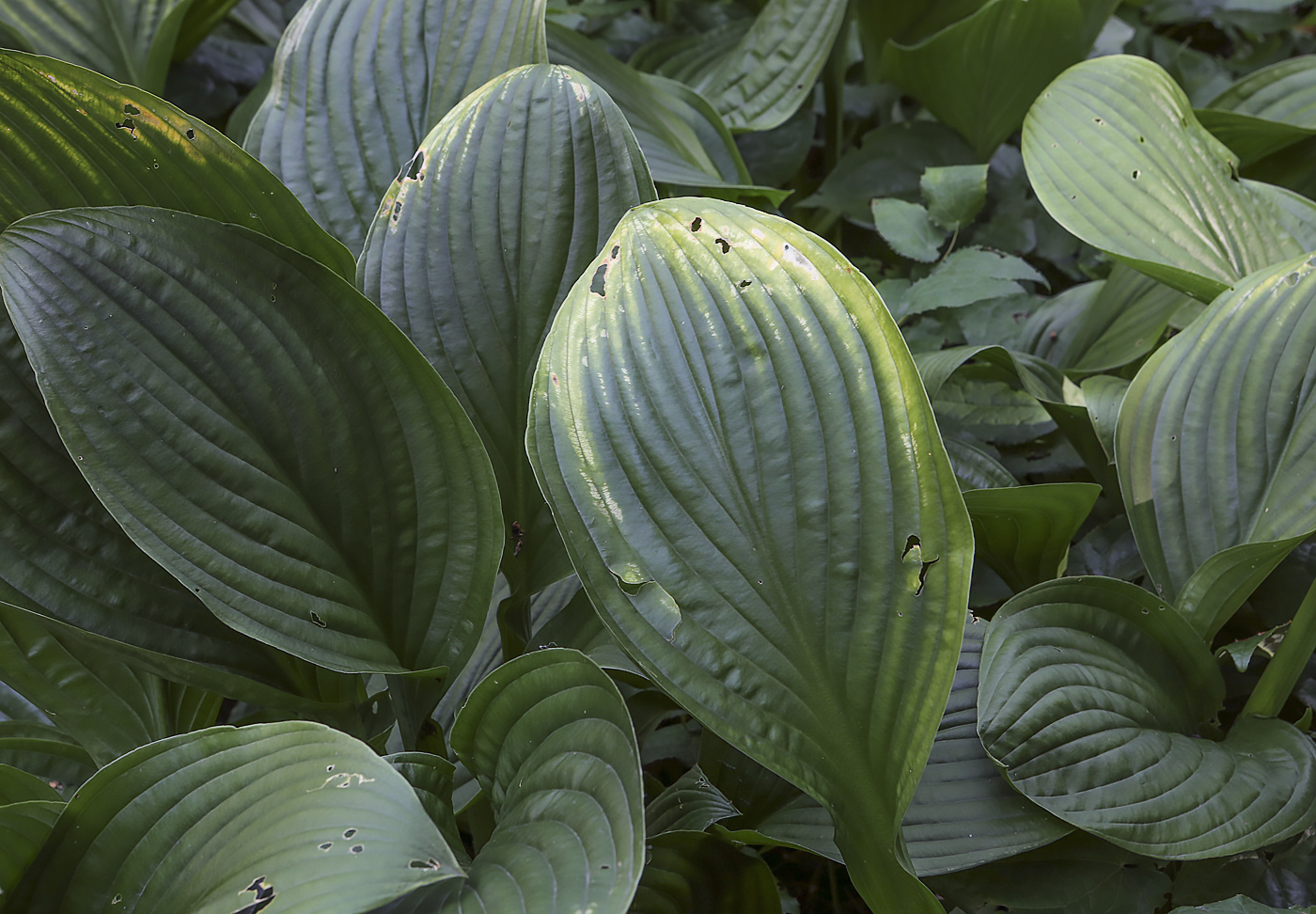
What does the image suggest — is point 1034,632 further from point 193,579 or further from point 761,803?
point 193,579

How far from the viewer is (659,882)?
61cm

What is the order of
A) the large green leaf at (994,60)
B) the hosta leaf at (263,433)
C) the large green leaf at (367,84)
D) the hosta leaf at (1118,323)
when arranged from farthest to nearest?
1. the large green leaf at (994,60)
2. the hosta leaf at (1118,323)
3. the large green leaf at (367,84)
4. the hosta leaf at (263,433)

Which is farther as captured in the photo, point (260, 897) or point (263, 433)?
point (263, 433)

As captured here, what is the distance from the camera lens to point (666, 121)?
117 centimetres

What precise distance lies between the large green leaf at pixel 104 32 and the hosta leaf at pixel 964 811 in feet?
4.05

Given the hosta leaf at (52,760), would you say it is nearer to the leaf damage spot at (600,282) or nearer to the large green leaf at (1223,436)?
the leaf damage spot at (600,282)

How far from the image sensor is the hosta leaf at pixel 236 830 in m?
0.42

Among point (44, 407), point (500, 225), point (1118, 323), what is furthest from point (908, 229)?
point (44, 407)

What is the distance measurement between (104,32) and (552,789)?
4.02ft

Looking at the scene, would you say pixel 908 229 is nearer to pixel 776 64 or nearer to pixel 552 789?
pixel 776 64

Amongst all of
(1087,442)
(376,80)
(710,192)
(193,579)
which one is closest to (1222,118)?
(1087,442)

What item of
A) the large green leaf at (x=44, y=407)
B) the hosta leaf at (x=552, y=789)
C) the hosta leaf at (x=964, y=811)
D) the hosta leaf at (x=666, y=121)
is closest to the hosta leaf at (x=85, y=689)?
the large green leaf at (x=44, y=407)

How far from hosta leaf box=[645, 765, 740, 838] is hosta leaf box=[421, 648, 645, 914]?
12 cm

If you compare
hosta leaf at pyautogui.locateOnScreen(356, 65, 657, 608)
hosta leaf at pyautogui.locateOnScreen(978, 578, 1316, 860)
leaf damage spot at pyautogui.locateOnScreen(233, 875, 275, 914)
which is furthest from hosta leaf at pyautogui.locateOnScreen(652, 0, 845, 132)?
leaf damage spot at pyautogui.locateOnScreen(233, 875, 275, 914)
